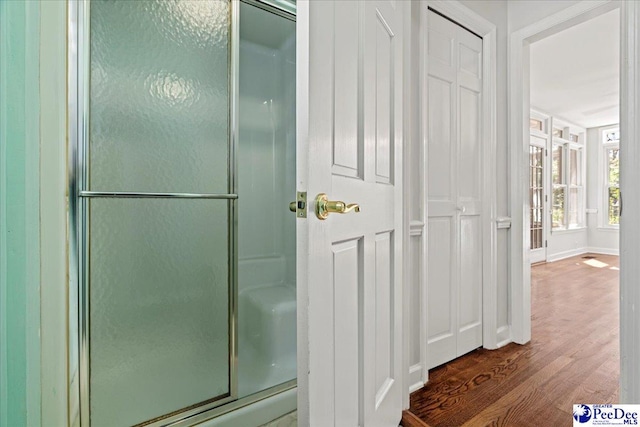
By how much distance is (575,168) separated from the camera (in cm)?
598

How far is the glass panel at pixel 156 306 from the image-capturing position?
116 cm

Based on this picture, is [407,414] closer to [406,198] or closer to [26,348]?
[406,198]

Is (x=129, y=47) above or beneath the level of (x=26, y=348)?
above

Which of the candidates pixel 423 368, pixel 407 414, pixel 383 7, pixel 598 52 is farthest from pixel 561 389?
pixel 598 52

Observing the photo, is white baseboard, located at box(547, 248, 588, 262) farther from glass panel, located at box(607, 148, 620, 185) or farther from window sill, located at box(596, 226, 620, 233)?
glass panel, located at box(607, 148, 620, 185)

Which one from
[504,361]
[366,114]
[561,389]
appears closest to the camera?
[366,114]

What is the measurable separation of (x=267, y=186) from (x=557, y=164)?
19.6 ft

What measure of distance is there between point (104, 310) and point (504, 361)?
84.8 inches

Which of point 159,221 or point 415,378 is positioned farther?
point 415,378

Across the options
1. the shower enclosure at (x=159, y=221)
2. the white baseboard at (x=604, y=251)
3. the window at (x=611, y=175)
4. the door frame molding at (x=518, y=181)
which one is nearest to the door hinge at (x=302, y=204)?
the shower enclosure at (x=159, y=221)

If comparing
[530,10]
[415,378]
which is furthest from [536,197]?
[415,378]

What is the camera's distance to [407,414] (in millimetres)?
1396

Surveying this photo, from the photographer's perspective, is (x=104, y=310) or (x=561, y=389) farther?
(x=561, y=389)

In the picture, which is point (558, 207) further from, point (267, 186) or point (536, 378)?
point (267, 186)
